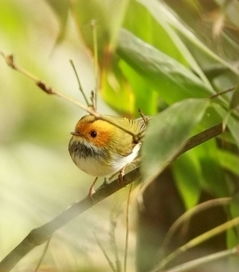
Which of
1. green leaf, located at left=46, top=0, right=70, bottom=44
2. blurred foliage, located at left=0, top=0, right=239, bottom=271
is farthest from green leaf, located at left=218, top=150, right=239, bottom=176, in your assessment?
green leaf, located at left=46, top=0, right=70, bottom=44

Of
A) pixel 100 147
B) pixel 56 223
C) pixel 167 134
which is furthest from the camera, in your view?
pixel 100 147

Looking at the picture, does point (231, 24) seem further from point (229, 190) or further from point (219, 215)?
point (219, 215)

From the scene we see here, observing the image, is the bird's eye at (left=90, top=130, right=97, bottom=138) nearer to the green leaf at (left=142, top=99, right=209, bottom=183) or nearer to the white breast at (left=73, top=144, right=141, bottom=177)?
the white breast at (left=73, top=144, right=141, bottom=177)

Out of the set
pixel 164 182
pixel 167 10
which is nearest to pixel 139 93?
pixel 167 10

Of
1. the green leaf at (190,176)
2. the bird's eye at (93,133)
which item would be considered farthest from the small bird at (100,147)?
the green leaf at (190,176)

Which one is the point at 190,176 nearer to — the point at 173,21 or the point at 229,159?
the point at 229,159

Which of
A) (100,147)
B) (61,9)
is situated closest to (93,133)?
(100,147)

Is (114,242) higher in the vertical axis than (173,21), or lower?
lower
